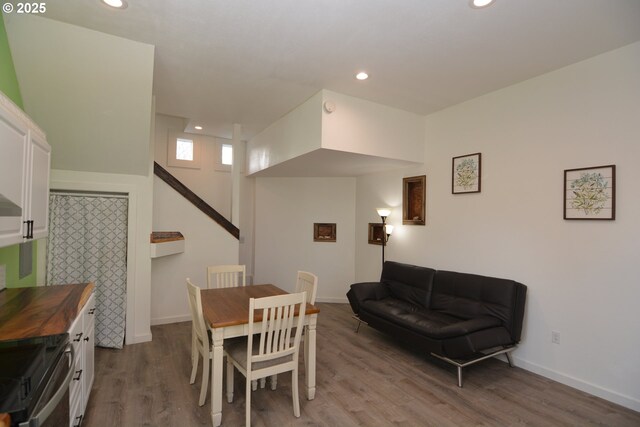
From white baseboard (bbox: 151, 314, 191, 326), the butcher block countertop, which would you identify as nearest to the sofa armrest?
white baseboard (bbox: 151, 314, 191, 326)

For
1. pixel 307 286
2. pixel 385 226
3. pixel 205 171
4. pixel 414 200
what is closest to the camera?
pixel 307 286

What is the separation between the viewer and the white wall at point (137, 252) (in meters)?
3.57

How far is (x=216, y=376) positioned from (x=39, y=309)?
1.20 m

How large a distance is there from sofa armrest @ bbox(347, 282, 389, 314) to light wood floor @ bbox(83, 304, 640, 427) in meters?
0.67

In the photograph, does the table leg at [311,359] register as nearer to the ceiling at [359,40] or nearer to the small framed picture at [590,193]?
the ceiling at [359,40]

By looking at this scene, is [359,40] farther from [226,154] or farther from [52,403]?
[226,154]

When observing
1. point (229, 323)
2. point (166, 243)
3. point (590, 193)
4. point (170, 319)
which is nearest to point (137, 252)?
point (166, 243)

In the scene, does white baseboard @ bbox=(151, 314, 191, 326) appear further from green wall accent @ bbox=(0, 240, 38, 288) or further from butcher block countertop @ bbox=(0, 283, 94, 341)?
butcher block countertop @ bbox=(0, 283, 94, 341)

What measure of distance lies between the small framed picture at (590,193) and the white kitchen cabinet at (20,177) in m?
4.17

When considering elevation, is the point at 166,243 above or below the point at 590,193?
below

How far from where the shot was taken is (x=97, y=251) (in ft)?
11.3

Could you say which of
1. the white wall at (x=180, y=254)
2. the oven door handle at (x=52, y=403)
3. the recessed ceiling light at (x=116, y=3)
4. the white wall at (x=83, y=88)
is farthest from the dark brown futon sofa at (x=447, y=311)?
the recessed ceiling light at (x=116, y=3)

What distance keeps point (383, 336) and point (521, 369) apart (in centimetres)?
149

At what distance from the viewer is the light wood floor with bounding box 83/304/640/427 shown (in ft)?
7.63
